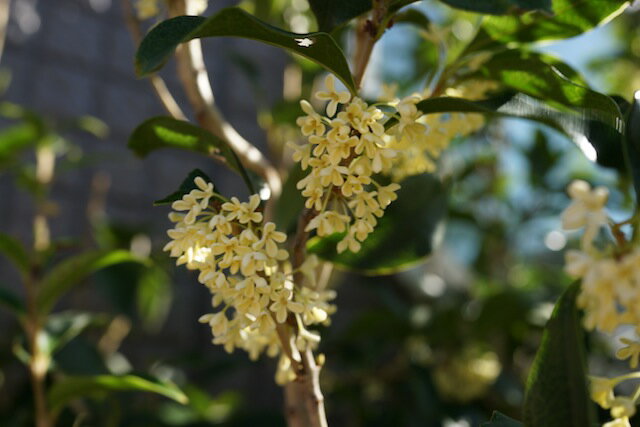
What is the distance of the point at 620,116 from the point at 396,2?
23cm

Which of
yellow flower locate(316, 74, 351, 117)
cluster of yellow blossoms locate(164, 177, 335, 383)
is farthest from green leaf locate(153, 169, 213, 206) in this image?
yellow flower locate(316, 74, 351, 117)

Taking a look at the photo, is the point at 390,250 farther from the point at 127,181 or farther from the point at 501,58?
the point at 127,181

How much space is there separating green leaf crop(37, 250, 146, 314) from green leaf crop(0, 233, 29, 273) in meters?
0.06

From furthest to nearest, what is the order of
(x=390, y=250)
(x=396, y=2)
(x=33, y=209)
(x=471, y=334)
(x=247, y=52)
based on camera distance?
1. (x=247, y=52)
2. (x=33, y=209)
3. (x=471, y=334)
4. (x=390, y=250)
5. (x=396, y=2)

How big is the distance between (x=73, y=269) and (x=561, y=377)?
30.2 inches

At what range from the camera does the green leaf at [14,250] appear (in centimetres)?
105

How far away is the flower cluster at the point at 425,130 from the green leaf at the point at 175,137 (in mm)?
176

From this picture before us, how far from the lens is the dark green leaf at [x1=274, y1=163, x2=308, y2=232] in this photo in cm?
79

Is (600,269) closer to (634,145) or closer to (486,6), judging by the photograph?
(634,145)

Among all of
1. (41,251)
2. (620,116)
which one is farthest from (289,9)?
(620,116)

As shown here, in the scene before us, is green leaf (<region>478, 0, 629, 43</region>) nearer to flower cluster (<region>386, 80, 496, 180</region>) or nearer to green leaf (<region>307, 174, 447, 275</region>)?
flower cluster (<region>386, 80, 496, 180</region>)

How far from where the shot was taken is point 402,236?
0.85 meters

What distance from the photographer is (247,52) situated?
241 centimetres

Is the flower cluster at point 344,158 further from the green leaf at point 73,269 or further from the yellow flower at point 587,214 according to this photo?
the green leaf at point 73,269
